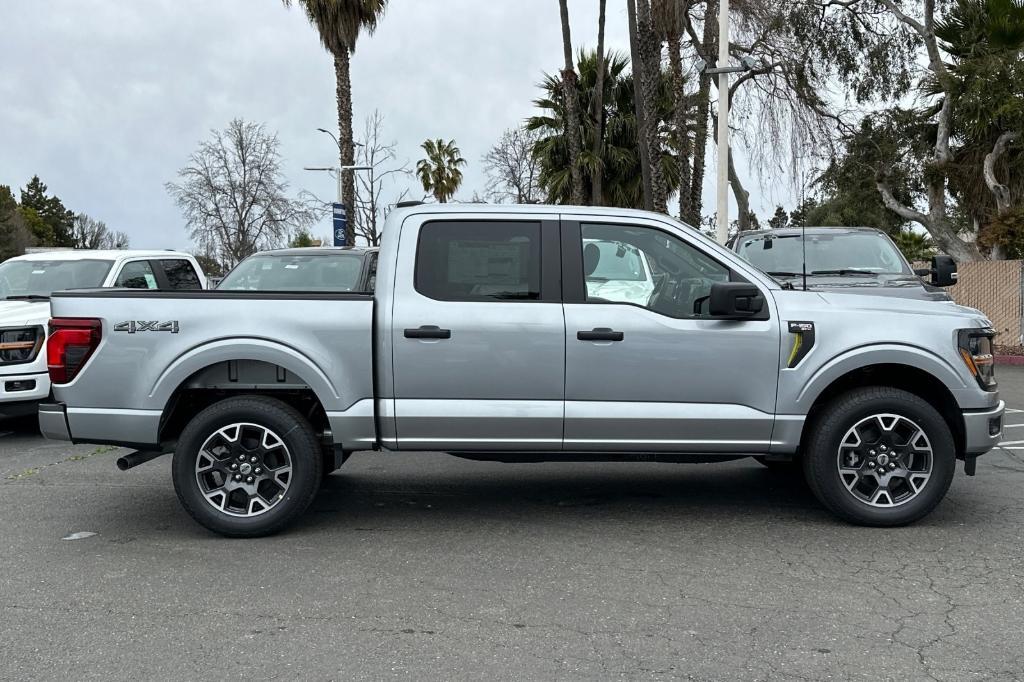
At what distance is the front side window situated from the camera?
5695mm

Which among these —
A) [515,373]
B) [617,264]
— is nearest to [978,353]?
[617,264]

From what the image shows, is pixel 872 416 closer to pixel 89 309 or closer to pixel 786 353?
pixel 786 353

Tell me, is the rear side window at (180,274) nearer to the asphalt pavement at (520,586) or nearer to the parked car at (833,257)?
the asphalt pavement at (520,586)

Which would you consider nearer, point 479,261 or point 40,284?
point 479,261

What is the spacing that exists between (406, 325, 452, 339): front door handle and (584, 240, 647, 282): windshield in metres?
0.94

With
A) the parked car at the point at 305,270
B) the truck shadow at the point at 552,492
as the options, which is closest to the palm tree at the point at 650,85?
the parked car at the point at 305,270

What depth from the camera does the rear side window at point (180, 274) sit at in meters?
11.1

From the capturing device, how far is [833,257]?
10.3 meters

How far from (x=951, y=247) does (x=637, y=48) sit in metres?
12.9

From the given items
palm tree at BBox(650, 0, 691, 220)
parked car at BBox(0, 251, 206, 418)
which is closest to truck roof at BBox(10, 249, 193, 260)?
parked car at BBox(0, 251, 206, 418)

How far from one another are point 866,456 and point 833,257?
5.07 metres

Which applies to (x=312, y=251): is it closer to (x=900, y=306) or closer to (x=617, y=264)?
(x=617, y=264)

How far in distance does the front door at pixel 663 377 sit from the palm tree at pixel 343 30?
21.3 metres

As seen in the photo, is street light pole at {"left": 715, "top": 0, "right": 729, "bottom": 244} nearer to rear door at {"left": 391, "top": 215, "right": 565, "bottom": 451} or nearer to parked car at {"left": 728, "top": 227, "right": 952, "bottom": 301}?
parked car at {"left": 728, "top": 227, "right": 952, "bottom": 301}
